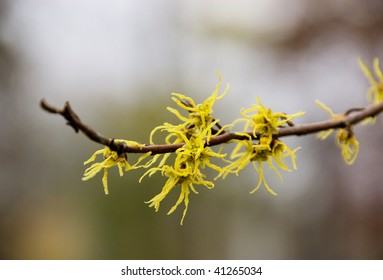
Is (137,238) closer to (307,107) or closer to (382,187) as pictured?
(307,107)

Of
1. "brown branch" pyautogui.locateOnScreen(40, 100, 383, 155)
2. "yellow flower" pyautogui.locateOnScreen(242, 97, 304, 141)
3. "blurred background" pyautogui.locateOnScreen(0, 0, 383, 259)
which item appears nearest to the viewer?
"brown branch" pyautogui.locateOnScreen(40, 100, 383, 155)

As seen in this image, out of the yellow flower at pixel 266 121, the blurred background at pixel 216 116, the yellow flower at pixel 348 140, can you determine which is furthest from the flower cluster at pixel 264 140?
the blurred background at pixel 216 116

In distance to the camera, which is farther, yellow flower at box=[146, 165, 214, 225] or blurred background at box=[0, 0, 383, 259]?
blurred background at box=[0, 0, 383, 259]

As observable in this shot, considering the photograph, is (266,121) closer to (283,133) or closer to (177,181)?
(283,133)

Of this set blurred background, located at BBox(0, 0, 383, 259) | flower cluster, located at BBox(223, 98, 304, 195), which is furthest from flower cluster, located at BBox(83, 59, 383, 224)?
blurred background, located at BBox(0, 0, 383, 259)

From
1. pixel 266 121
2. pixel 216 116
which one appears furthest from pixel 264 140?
pixel 216 116

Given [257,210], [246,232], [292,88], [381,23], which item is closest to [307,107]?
[292,88]

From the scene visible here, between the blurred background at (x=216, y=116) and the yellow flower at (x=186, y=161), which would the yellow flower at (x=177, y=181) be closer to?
the yellow flower at (x=186, y=161)

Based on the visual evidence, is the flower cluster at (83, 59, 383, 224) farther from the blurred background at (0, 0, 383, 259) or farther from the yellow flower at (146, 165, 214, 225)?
the blurred background at (0, 0, 383, 259)
